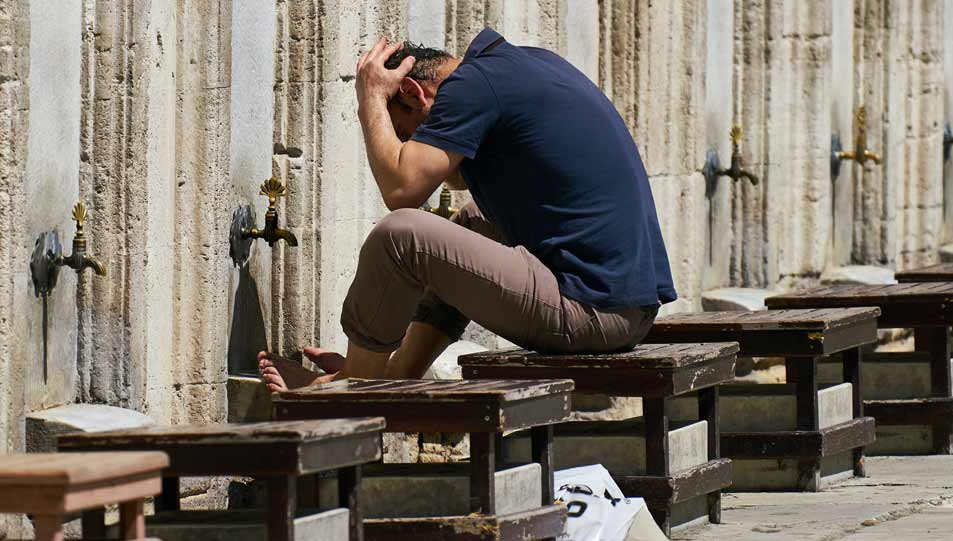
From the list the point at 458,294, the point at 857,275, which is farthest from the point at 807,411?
the point at 857,275

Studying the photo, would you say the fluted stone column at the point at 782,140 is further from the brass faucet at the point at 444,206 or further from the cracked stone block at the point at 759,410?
the cracked stone block at the point at 759,410

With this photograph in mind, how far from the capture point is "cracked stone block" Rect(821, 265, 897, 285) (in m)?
11.6

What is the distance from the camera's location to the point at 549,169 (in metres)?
5.00

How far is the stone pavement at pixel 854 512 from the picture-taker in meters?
5.31

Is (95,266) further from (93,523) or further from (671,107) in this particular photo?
(671,107)

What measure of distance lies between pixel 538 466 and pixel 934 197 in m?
9.26

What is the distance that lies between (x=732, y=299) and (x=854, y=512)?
4.43m

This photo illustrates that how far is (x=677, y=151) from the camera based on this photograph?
9758mm

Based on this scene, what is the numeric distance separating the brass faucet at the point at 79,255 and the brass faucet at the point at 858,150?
6.84 m

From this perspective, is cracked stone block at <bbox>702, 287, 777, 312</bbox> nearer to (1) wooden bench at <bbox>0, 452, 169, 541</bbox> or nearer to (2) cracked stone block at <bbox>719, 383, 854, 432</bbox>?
(2) cracked stone block at <bbox>719, 383, 854, 432</bbox>

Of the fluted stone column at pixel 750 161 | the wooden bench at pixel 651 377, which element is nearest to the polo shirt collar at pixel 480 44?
the wooden bench at pixel 651 377

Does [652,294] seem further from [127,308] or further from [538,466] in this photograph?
[127,308]

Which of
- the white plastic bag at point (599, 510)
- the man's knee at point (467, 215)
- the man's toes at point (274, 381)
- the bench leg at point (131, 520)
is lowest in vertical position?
the white plastic bag at point (599, 510)

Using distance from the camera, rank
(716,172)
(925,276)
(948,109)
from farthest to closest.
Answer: (948,109) < (716,172) < (925,276)
